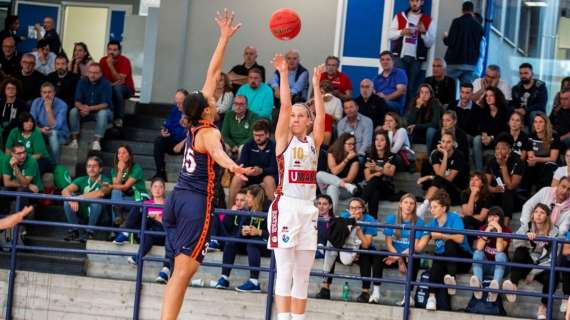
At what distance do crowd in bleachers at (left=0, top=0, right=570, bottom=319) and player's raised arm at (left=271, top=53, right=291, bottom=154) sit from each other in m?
2.39

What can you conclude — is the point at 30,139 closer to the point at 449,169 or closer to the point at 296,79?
the point at 296,79

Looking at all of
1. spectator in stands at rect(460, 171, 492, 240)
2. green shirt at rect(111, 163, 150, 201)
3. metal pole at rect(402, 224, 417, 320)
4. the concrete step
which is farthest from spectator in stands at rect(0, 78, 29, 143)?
metal pole at rect(402, 224, 417, 320)

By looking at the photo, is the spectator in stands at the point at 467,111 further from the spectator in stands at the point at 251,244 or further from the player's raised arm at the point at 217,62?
the player's raised arm at the point at 217,62

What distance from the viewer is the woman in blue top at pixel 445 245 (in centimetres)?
1231

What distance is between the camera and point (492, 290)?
38.0 feet

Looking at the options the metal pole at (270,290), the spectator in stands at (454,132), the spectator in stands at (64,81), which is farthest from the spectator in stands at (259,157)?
the spectator in stands at (64,81)

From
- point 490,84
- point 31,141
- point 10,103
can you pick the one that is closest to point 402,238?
point 490,84

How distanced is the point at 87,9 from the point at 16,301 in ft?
30.4

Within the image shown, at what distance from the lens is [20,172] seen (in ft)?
47.0

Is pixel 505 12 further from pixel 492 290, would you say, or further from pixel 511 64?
pixel 492 290

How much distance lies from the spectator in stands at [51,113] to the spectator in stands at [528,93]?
5945 mm

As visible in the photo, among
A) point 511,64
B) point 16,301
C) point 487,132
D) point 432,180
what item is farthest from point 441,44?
point 16,301

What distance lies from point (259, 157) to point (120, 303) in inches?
97.8

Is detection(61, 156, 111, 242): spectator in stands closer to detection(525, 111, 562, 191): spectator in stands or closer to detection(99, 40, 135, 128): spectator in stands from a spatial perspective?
detection(99, 40, 135, 128): spectator in stands
